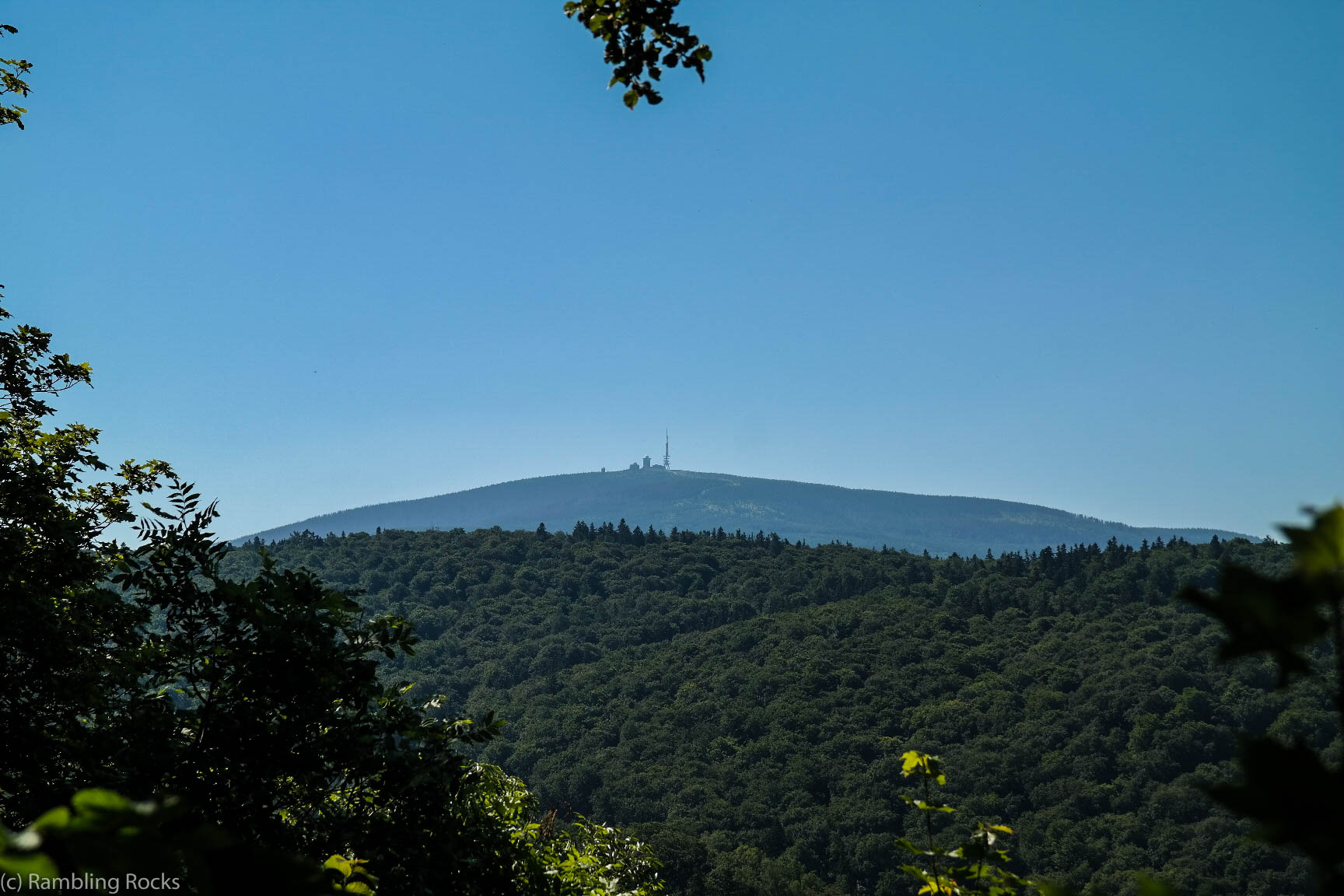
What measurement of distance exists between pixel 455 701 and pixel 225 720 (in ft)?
283

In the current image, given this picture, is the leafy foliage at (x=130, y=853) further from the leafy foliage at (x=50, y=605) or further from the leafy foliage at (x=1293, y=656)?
the leafy foliage at (x=50, y=605)

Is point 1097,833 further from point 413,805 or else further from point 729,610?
point 413,805

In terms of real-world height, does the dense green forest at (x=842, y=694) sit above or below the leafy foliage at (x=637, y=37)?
below

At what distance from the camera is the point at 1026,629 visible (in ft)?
300

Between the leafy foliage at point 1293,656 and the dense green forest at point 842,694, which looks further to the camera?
the dense green forest at point 842,694

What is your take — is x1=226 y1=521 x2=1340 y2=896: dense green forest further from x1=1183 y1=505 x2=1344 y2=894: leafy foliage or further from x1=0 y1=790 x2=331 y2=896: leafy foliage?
x1=1183 y1=505 x2=1344 y2=894: leafy foliage

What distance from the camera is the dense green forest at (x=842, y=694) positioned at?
191 feet

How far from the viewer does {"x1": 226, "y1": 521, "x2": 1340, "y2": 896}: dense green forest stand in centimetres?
5816

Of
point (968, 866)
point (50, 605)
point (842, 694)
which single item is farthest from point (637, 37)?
point (842, 694)

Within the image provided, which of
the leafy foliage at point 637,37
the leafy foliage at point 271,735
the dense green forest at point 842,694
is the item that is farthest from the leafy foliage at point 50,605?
the dense green forest at point 842,694

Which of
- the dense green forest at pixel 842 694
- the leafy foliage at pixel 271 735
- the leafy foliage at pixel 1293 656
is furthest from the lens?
the dense green forest at pixel 842 694

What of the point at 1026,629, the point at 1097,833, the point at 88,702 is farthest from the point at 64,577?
the point at 1026,629

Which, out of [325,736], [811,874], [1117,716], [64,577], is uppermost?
[64,577]

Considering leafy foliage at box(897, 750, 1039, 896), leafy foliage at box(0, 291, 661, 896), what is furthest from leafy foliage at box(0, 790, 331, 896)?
leafy foliage at box(0, 291, 661, 896)
